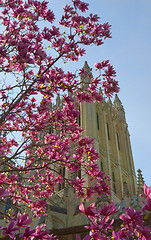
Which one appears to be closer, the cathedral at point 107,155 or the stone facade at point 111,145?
the cathedral at point 107,155

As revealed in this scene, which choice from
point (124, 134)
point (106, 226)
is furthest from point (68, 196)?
point (124, 134)

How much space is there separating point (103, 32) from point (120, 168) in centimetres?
2358

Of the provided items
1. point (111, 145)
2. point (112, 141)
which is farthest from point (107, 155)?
point (112, 141)

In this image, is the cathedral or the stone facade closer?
the cathedral

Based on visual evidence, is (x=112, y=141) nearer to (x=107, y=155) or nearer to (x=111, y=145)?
(x=111, y=145)

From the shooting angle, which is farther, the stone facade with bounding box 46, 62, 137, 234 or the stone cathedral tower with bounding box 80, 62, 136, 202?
the stone cathedral tower with bounding box 80, 62, 136, 202

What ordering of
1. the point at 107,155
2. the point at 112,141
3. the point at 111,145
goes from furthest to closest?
the point at 112,141 → the point at 111,145 → the point at 107,155

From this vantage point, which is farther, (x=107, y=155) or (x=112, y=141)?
(x=112, y=141)

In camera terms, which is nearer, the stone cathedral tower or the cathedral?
the cathedral

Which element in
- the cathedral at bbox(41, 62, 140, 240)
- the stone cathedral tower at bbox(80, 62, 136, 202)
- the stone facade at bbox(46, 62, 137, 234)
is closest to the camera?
the cathedral at bbox(41, 62, 140, 240)

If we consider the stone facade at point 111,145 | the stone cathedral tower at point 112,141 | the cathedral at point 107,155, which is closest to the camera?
the cathedral at point 107,155

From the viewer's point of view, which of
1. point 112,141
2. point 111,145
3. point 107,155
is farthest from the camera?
point 112,141

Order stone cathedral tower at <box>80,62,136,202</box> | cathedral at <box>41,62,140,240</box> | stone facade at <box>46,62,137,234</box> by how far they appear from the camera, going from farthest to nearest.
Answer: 1. stone cathedral tower at <box>80,62,136,202</box>
2. stone facade at <box>46,62,137,234</box>
3. cathedral at <box>41,62,140,240</box>

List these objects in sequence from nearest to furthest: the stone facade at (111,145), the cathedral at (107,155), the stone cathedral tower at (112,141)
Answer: the cathedral at (107,155)
the stone facade at (111,145)
the stone cathedral tower at (112,141)
